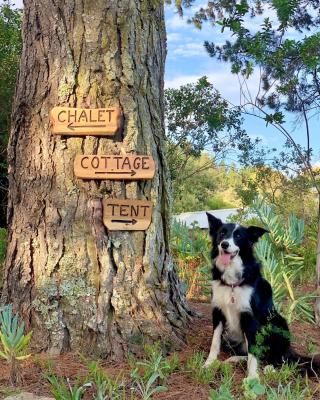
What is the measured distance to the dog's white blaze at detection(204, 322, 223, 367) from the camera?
4.60 m

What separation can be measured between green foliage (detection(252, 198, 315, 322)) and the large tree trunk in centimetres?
184

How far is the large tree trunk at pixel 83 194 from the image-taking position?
15.2 ft

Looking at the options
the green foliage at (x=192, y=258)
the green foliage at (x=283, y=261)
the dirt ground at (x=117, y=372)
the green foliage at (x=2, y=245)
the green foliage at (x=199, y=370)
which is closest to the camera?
the dirt ground at (x=117, y=372)

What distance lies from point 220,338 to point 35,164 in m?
2.06

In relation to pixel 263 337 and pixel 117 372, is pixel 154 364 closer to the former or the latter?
pixel 117 372

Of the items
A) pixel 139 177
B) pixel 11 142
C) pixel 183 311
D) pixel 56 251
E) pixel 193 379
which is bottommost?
pixel 193 379

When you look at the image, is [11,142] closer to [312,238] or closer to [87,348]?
[87,348]

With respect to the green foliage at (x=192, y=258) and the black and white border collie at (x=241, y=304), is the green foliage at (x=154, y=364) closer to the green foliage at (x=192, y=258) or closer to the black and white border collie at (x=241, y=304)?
the black and white border collie at (x=241, y=304)

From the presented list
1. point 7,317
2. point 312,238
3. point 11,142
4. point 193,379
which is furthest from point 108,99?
point 312,238

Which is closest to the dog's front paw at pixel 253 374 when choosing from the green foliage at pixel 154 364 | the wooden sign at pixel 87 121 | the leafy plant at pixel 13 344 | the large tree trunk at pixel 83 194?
the green foliage at pixel 154 364

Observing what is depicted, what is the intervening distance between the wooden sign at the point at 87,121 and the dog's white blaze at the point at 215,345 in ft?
5.88

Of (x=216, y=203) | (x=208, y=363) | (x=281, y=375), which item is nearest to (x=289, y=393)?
(x=281, y=375)

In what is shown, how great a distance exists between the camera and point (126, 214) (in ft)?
15.5

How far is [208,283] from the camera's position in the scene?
276 inches
